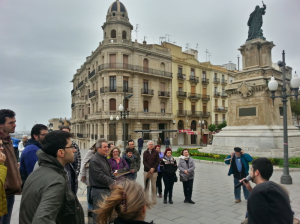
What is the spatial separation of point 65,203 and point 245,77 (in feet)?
50.1

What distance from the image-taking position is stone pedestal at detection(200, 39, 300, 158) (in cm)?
1306

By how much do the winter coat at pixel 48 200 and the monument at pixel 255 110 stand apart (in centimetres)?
1283

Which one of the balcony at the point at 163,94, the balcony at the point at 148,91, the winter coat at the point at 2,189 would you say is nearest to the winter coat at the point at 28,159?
the winter coat at the point at 2,189

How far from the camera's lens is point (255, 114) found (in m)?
14.1

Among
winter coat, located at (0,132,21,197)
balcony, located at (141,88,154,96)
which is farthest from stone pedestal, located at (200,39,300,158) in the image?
balcony, located at (141,88,154,96)

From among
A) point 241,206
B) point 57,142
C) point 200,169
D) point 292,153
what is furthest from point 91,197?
point 292,153

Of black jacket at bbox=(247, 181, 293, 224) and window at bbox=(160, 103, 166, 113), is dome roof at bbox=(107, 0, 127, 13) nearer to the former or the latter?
window at bbox=(160, 103, 166, 113)

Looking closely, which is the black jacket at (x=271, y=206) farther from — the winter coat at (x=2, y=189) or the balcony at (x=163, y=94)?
the balcony at (x=163, y=94)

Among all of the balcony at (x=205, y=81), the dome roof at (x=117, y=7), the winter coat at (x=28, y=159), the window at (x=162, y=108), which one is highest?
the dome roof at (x=117, y=7)

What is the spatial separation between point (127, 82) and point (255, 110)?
22.1 metres

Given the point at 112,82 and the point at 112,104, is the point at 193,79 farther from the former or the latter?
the point at 112,104

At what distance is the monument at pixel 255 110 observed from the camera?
13109 millimetres

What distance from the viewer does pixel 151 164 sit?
657cm

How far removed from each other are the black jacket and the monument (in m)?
11.7
